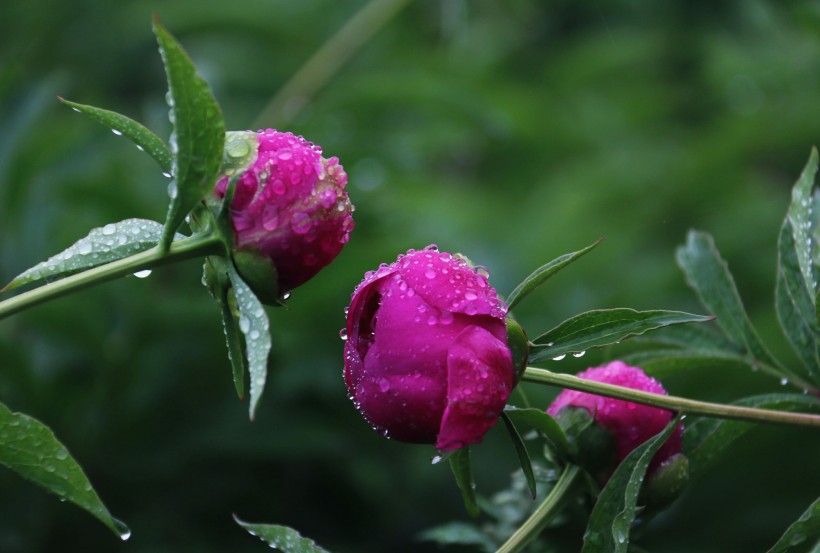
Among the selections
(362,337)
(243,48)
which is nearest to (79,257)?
(362,337)

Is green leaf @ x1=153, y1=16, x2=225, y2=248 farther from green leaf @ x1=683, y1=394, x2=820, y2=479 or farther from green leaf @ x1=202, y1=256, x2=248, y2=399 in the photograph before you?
green leaf @ x1=683, y1=394, x2=820, y2=479

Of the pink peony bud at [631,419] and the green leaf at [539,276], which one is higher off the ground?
the green leaf at [539,276]

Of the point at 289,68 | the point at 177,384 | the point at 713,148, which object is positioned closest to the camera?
the point at 177,384

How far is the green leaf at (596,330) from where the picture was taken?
2.62 ft

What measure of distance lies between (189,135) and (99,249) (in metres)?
0.11

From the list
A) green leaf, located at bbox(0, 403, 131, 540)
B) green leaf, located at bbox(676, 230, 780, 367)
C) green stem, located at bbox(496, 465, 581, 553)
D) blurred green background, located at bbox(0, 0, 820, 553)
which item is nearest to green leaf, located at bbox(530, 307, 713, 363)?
green stem, located at bbox(496, 465, 581, 553)

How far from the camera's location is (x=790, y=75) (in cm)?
211

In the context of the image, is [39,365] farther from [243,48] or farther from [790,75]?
[790,75]

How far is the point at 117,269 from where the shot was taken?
73 centimetres

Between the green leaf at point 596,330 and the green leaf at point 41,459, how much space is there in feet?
1.14

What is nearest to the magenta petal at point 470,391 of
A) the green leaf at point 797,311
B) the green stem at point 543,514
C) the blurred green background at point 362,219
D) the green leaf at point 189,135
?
the green stem at point 543,514

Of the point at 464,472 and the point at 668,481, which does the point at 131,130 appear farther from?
the point at 668,481

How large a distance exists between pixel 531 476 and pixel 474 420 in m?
0.09

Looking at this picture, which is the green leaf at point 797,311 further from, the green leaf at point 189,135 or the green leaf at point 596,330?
the green leaf at point 189,135
